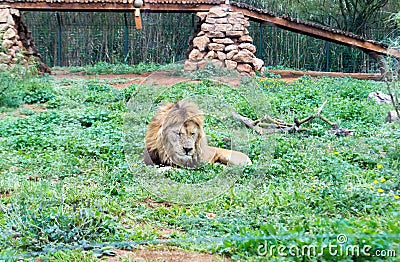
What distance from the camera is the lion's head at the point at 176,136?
6309 millimetres

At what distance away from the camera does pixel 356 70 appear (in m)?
18.7

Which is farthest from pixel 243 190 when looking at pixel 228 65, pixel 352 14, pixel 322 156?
pixel 352 14

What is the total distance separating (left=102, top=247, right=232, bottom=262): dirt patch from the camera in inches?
159

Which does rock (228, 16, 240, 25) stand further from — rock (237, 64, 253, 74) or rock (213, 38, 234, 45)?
rock (237, 64, 253, 74)

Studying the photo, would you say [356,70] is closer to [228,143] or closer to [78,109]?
[78,109]

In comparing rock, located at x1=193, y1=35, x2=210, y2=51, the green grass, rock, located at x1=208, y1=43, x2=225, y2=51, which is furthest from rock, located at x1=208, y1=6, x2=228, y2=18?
the green grass

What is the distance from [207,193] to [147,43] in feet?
44.2

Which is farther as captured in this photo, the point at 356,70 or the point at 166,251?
the point at 356,70

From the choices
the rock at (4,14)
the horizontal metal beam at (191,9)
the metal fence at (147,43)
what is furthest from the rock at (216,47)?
the rock at (4,14)

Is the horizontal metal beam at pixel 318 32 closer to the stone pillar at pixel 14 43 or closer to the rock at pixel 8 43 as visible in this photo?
the stone pillar at pixel 14 43

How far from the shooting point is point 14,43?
14.2 metres

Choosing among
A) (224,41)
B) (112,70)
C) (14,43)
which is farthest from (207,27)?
(14,43)

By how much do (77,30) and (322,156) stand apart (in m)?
12.9

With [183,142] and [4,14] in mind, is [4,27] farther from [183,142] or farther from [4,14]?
[183,142]
